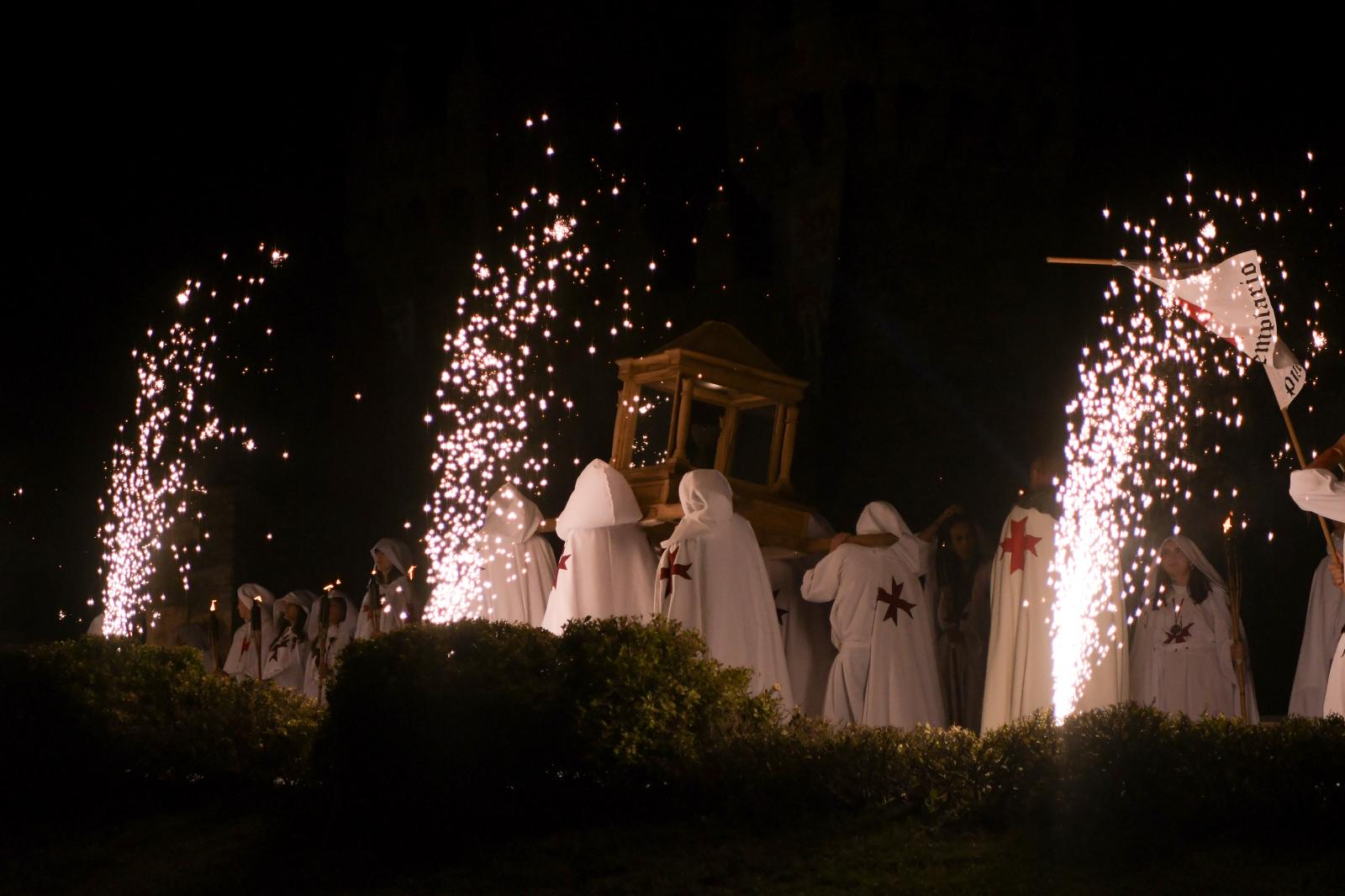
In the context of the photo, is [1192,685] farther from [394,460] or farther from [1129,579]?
[394,460]

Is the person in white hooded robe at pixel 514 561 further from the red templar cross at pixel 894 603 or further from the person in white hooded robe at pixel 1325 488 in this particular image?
the person in white hooded robe at pixel 1325 488

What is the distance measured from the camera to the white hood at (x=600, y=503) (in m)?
12.4

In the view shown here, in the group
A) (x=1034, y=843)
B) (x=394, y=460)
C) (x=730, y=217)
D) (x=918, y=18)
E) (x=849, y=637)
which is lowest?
(x=1034, y=843)

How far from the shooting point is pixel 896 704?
12.1 meters

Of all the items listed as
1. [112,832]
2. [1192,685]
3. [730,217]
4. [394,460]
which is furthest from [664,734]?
[394,460]

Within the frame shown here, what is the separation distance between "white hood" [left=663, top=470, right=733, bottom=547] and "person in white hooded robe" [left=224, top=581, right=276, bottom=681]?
29.4ft

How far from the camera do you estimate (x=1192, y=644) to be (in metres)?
12.2

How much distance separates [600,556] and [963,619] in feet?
10.3

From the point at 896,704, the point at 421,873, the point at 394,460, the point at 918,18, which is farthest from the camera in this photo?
the point at 394,460

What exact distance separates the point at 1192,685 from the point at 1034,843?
18.6 feet

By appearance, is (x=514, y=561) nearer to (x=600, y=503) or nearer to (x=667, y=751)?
(x=600, y=503)

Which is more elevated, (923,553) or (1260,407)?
(1260,407)

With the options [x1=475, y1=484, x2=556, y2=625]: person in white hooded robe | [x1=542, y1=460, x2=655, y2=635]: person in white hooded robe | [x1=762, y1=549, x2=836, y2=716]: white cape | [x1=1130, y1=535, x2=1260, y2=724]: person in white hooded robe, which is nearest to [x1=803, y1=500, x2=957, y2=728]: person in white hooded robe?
[x1=762, y1=549, x2=836, y2=716]: white cape

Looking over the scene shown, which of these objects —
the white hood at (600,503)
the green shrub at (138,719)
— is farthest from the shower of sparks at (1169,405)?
the green shrub at (138,719)
